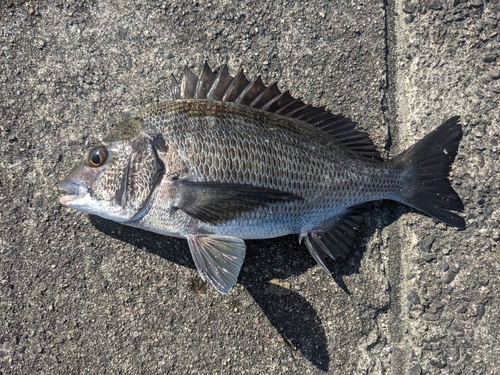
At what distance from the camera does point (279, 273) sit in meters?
2.43

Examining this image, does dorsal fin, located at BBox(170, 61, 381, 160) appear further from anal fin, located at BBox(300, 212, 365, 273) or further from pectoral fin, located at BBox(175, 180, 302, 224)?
pectoral fin, located at BBox(175, 180, 302, 224)

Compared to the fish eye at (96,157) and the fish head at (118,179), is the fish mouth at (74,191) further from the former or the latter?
the fish eye at (96,157)

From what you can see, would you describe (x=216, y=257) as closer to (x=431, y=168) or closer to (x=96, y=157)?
(x=96, y=157)

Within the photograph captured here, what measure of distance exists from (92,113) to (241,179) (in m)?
1.15

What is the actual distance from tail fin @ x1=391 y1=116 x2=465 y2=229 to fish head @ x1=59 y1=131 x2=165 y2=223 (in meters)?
1.50

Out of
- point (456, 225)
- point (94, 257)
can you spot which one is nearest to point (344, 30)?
point (456, 225)

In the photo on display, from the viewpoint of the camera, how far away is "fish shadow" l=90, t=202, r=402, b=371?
239cm

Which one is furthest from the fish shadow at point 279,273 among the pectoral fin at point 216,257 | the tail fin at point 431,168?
the tail fin at point 431,168

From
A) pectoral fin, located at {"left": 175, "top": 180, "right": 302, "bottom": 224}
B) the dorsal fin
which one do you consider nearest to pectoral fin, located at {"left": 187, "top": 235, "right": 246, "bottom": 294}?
pectoral fin, located at {"left": 175, "top": 180, "right": 302, "bottom": 224}

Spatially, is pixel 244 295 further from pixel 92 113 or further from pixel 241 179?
pixel 92 113

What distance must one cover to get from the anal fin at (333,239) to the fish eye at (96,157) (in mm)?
1252

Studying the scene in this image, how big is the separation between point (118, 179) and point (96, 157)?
175 mm

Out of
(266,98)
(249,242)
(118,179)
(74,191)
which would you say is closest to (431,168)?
(266,98)

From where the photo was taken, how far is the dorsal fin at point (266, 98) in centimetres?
220
